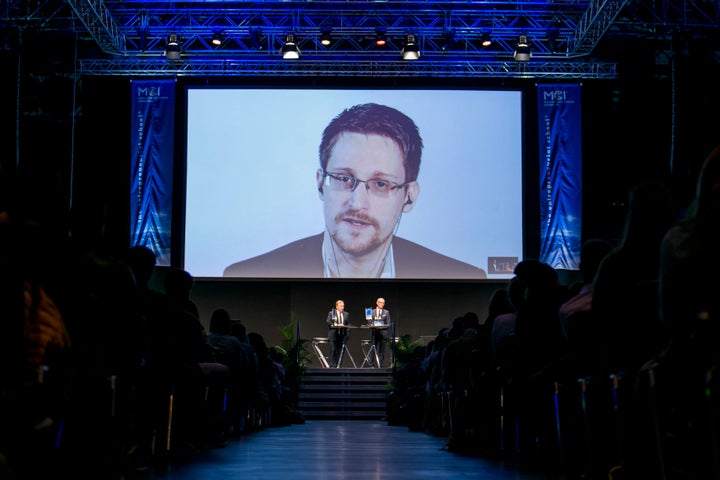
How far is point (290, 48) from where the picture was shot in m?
14.3

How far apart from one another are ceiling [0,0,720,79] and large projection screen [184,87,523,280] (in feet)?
1.79

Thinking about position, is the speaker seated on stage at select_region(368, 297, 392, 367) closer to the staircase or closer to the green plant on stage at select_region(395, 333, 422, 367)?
the green plant on stage at select_region(395, 333, 422, 367)

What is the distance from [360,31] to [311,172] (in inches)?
95.1

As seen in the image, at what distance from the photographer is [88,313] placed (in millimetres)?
3645

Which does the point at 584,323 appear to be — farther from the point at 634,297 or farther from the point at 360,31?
the point at 360,31

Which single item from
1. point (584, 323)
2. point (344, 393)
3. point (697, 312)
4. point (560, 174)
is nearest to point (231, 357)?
point (584, 323)

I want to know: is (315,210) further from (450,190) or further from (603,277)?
(603,277)

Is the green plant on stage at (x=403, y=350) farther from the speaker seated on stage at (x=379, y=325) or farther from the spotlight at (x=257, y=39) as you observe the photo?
the spotlight at (x=257, y=39)

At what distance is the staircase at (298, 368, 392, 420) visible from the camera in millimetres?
14961

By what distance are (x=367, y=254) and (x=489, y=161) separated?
98.4 inches

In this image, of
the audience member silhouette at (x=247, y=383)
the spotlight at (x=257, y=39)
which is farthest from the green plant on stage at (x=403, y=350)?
the audience member silhouette at (x=247, y=383)

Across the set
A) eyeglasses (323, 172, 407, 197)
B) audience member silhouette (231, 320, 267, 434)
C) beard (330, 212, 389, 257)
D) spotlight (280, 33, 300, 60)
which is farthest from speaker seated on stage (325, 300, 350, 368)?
audience member silhouette (231, 320, 267, 434)

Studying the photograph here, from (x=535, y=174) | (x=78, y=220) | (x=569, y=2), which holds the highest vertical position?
(x=569, y=2)

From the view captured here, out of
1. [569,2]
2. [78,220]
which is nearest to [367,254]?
[569,2]
